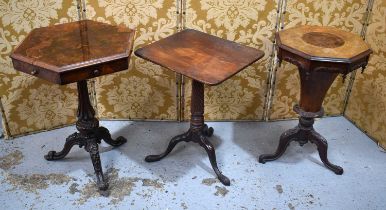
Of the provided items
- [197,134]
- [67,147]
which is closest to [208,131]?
[197,134]

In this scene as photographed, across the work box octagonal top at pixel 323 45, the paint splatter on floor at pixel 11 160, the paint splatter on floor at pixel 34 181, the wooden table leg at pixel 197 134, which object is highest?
the work box octagonal top at pixel 323 45

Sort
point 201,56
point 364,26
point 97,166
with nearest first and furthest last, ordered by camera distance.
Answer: point 201,56 → point 97,166 → point 364,26

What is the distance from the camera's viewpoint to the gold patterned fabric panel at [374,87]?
281 cm

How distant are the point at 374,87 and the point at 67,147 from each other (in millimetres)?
2236

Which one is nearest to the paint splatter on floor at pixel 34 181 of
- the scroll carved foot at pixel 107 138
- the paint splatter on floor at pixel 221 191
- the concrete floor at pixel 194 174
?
the concrete floor at pixel 194 174

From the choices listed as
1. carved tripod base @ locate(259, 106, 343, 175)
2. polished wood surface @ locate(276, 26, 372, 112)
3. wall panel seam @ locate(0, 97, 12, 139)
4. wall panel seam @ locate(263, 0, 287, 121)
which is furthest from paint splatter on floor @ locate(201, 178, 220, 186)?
wall panel seam @ locate(0, 97, 12, 139)

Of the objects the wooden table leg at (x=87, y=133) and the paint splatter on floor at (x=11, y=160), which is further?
the paint splatter on floor at (x=11, y=160)

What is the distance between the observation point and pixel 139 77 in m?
2.96

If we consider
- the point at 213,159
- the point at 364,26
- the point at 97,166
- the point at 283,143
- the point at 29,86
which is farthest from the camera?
the point at 364,26

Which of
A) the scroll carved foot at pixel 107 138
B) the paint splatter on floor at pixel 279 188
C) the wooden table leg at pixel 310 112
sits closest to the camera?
the wooden table leg at pixel 310 112

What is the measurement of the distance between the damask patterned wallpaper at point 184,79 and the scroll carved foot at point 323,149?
1.77ft

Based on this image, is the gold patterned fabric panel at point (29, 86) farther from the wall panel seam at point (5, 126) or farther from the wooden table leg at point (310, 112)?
the wooden table leg at point (310, 112)

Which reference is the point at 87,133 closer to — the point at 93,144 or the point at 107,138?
the point at 93,144

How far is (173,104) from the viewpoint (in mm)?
3104
